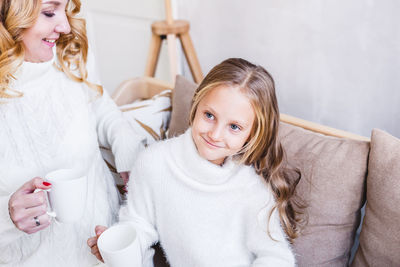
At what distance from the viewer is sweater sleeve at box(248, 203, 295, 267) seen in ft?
2.91

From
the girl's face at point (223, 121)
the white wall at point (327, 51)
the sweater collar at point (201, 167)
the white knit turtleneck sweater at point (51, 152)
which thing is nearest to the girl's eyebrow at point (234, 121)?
the girl's face at point (223, 121)

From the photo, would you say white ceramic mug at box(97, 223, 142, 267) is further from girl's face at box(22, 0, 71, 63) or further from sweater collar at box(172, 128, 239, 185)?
girl's face at box(22, 0, 71, 63)

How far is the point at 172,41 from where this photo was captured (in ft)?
6.02

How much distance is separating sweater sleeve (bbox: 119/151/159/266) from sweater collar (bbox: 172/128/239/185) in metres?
0.11

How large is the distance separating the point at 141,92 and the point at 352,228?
1.15 metres

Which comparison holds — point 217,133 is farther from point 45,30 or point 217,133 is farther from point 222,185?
point 45,30

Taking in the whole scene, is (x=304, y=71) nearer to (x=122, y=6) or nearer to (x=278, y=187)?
(x=278, y=187)

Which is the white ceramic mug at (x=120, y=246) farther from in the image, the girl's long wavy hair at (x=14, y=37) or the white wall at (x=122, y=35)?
the white wall at (x=122, y=35)

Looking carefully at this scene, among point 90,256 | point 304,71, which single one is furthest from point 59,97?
point 304,71

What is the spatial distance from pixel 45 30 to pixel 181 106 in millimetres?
570

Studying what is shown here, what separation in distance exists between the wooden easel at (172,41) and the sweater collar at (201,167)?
0.95 meters

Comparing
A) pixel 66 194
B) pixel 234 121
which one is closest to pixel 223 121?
pixel 234 121

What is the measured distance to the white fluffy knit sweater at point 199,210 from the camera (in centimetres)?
92

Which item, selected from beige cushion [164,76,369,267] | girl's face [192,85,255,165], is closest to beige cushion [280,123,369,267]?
beige cushion [164,76,369,267]
